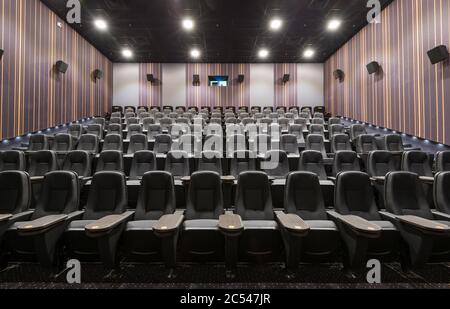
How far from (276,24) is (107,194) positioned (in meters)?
5.62

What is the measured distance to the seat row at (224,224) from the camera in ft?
6.01

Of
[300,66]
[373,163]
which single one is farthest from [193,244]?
[300,66]

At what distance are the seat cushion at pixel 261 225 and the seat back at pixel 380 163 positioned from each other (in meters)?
1.74

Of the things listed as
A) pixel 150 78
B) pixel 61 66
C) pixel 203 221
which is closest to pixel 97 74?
pixel 150 78

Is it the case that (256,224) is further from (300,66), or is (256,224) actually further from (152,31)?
(300,66)

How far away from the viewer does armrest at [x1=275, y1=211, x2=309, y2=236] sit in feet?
5.60

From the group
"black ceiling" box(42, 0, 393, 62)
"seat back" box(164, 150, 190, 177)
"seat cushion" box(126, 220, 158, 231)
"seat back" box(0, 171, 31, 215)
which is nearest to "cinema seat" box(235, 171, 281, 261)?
"seat cushion" box(126, 220, 158, 231)

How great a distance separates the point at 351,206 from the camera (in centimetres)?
228

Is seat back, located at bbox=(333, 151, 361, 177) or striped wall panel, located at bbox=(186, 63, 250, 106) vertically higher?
striped wall panel, located at bbox=(186, 63, 250, 106)

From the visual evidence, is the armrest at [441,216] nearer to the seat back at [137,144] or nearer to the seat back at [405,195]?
the seat back at [405,195]

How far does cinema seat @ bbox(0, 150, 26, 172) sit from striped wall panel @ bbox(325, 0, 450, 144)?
18.2 feet

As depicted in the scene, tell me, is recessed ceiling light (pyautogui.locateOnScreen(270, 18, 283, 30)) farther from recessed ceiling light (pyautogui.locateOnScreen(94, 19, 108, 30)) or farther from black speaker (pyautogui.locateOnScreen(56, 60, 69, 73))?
black speaker (pyautogui.locateOnScreen(56, 60, 69, 73))

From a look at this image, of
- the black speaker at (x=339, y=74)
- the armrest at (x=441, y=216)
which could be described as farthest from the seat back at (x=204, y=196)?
the black speaker at (x=339, y=74)

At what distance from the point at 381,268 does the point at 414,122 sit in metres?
3.65
